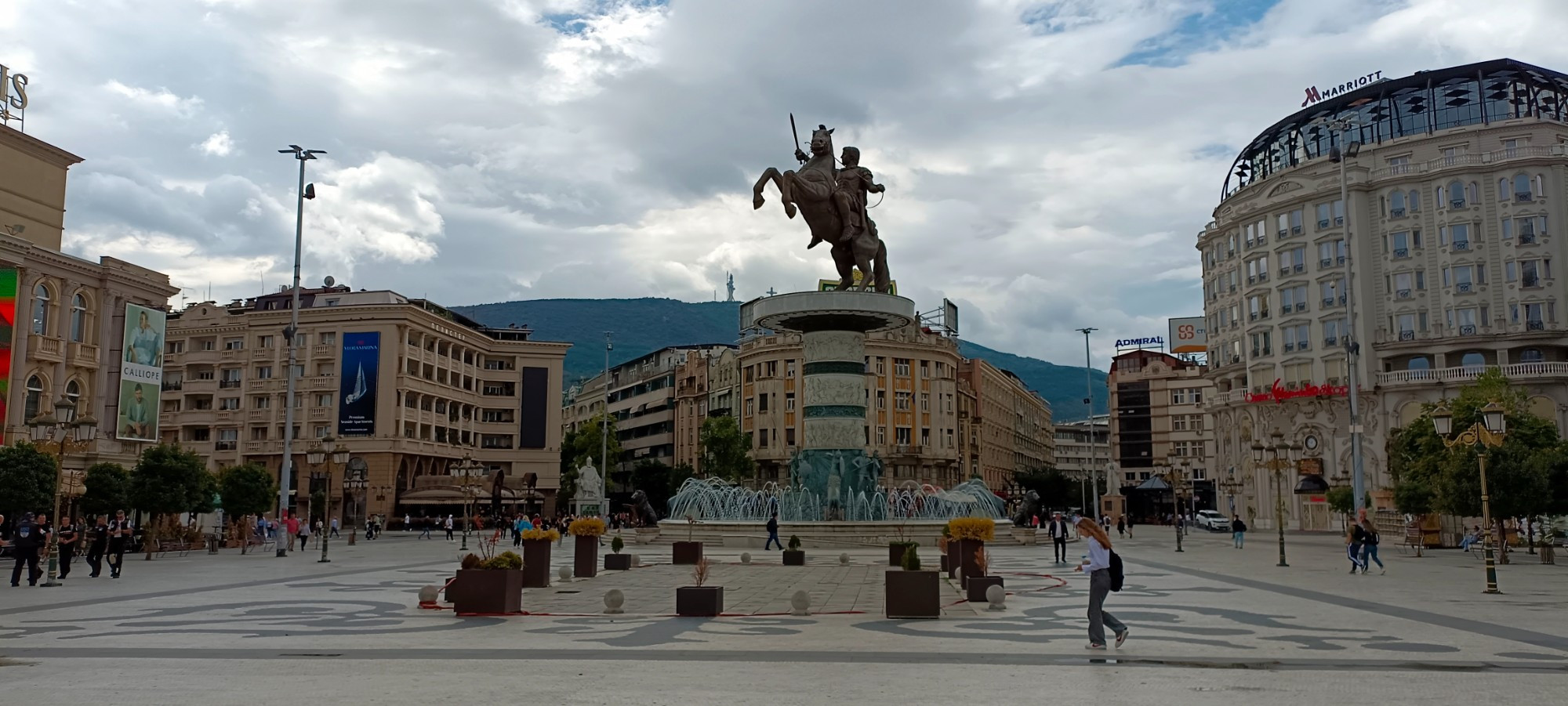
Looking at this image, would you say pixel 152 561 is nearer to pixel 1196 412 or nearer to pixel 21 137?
pixel 21 137

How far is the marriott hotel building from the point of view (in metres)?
72.1

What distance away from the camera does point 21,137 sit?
166ft

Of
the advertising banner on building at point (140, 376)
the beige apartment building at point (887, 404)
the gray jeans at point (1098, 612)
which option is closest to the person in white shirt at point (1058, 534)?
the gray jeans at point (1098, 612)

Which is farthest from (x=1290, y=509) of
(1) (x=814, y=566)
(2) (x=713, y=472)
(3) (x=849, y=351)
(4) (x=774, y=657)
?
(4) (x=774, y=657)

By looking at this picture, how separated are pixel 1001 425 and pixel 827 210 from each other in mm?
92214

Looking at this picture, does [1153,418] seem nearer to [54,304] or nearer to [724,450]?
[724,450]

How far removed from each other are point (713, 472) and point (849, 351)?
165 feet

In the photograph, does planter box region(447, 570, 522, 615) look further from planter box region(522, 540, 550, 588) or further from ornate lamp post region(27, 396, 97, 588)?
ornate lamp post region(27, 396, 97, 588)

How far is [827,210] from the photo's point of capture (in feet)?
135

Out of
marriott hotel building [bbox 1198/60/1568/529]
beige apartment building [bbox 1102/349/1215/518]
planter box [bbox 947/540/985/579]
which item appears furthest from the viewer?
beige apartment building [bbox 1102/349/1215/518]

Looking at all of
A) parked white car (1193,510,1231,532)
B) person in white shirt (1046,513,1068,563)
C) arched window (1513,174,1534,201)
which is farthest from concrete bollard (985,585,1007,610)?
arched window (1513,174,1534,201)

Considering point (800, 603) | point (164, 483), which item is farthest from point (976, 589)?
point (164, 483)

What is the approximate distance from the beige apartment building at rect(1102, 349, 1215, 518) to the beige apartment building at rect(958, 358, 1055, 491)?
11.3 meters

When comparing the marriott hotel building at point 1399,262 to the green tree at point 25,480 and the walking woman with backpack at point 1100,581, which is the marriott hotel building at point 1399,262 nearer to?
the walking woman with backpack at point 1100,581
